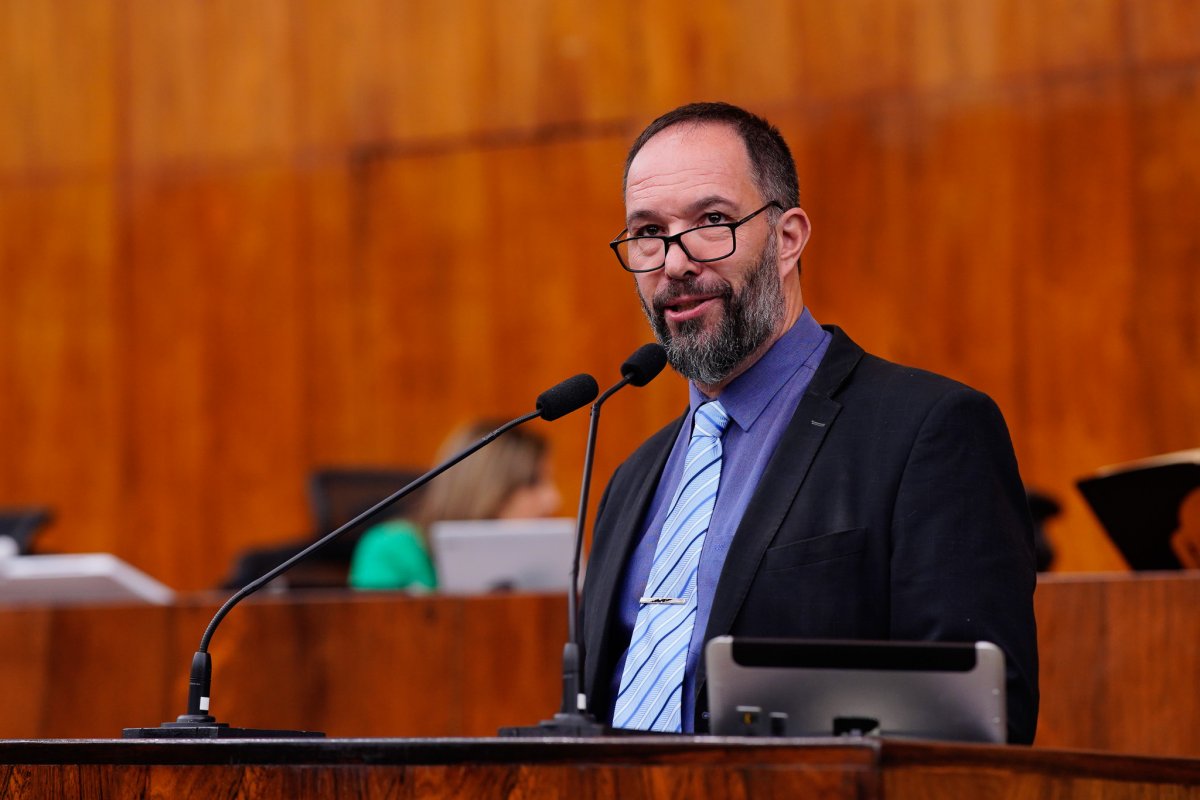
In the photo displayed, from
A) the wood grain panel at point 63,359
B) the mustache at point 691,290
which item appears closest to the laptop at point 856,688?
the mustache at point 691,290

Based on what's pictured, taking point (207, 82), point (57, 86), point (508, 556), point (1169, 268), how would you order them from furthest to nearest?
1. point (57, 86)
2. point (207, 82)
3. point (1169, 268)
4. point (508, 556)

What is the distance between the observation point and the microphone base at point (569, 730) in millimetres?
1513

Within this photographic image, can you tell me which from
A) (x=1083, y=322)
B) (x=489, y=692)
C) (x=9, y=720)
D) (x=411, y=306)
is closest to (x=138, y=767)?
(x=489, y=692)

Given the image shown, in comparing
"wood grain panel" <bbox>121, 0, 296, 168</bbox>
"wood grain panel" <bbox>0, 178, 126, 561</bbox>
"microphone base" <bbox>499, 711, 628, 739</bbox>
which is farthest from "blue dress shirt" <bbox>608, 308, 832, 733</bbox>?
"wood grain panel" <bbox>0, 178, 126, 561</bbox>

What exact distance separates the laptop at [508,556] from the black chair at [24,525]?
2.12m

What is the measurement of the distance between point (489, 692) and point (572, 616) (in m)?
2.18

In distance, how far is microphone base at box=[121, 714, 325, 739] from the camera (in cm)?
166

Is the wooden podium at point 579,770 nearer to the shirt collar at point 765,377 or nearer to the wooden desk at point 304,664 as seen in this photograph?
the shirt collar at point 765,377

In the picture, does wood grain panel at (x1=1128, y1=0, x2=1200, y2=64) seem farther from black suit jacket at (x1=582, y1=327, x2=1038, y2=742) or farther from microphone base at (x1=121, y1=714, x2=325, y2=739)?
microphone base at (x1=121, y1=714, x2=325, y2=739)

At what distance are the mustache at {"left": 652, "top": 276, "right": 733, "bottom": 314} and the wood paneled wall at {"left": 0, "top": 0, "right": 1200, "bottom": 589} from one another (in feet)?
12.3

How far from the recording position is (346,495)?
5359 millimetres

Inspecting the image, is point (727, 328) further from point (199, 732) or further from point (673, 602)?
point (199, 732)

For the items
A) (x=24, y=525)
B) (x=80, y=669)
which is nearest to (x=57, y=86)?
(x=24, y=525)

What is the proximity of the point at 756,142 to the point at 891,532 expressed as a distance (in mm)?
603
